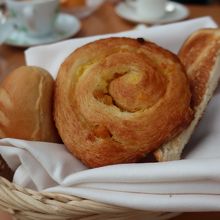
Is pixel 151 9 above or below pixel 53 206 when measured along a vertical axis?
above

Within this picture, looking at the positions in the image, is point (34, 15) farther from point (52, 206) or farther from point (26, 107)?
point (52, 206)

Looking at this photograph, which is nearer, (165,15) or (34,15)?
(34,15)

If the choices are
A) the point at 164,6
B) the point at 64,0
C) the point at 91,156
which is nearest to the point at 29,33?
the point at 64,0

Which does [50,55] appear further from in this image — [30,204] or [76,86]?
[30,204]

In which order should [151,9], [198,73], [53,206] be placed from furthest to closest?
[151,9] < [198,73] < [53,206]

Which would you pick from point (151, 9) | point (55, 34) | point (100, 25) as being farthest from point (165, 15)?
point (55, 34)

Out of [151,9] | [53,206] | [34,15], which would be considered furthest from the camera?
[151,9]

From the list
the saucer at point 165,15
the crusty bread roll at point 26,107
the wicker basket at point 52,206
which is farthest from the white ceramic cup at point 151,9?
the wicker basket at point 52,206
